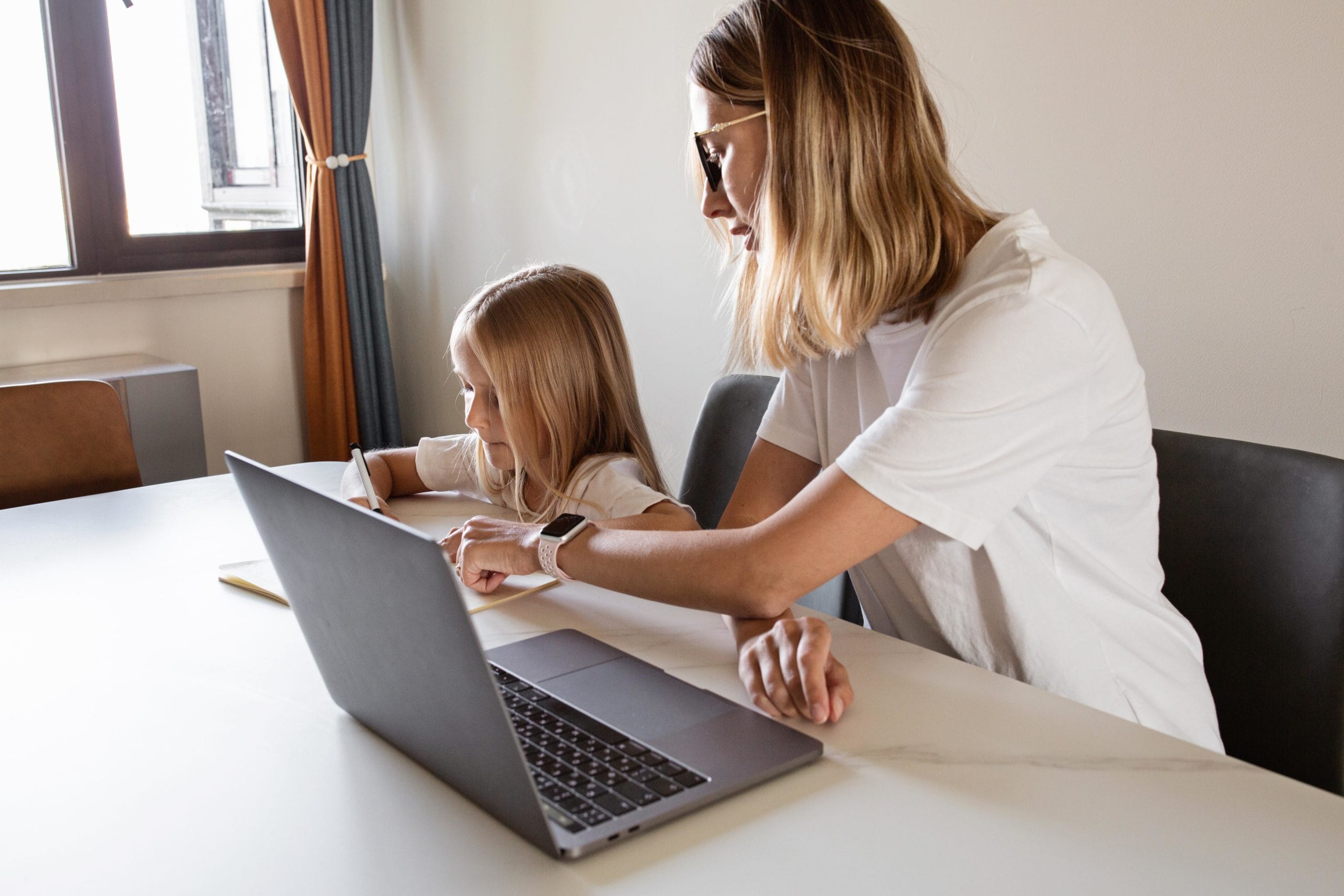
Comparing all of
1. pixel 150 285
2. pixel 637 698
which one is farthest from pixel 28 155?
pixel 637 698

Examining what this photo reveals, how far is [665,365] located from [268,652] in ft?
5.58

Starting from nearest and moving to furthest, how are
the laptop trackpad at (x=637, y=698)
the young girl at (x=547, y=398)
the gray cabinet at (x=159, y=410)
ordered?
1. the laptop trackpad at (x=637, y=698)
2. the young girl at (x=547, y=398)
3. the gray cabinet at (x=159, y=410)

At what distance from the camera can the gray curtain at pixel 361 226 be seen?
3.16 m

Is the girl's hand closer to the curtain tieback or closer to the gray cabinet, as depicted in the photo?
the gray cabinet

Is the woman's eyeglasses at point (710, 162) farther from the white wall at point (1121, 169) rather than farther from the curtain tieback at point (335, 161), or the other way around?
the curtain tieback at point (335, 161)

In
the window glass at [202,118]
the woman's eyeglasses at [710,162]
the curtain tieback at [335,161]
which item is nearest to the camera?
the woman's eyeglasses at [710,162]

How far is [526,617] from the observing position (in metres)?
1.07

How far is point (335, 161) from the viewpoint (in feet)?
10.5

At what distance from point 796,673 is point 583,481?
27.0 inches

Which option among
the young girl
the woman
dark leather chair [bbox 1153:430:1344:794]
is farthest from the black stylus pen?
dark leather chair [bbox 1153:430:1344:794]

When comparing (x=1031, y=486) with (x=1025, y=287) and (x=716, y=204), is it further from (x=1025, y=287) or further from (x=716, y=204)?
(x=716, y=204)

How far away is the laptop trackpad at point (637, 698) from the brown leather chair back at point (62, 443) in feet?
3.73

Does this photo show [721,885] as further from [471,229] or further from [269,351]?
[269,351]

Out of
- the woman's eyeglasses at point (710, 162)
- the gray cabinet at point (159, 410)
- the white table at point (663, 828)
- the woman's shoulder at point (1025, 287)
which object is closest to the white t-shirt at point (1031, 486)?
the woman's shoulder at point (1025, 287)
